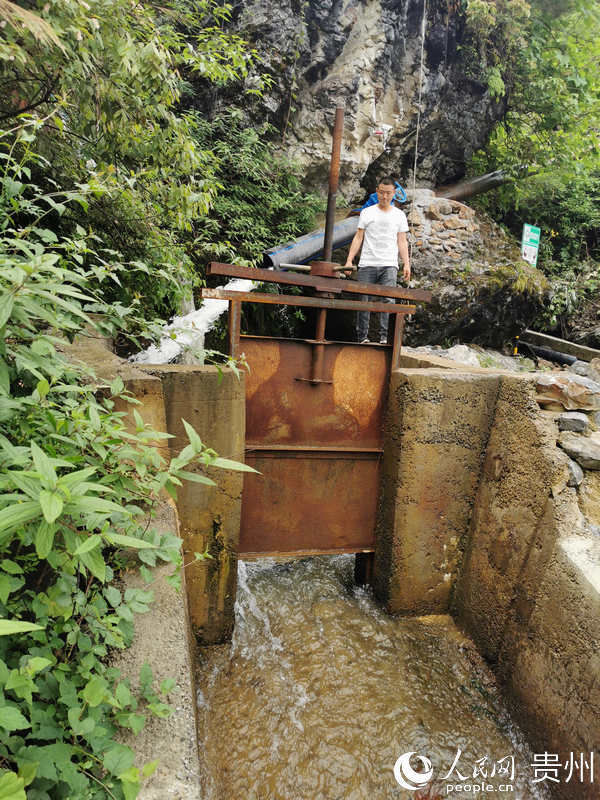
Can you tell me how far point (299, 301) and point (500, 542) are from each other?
A: 6.75ft

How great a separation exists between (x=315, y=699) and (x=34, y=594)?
206 cm

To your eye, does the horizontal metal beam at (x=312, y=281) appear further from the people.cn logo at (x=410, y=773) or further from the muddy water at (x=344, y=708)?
the people.cn logo at (x=410, y=773)

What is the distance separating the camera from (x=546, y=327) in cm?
991

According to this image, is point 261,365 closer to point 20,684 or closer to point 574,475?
point 574,475

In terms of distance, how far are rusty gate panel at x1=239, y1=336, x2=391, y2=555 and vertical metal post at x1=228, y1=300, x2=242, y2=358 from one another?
178 millimetres

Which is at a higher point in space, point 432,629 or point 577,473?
point 577,473

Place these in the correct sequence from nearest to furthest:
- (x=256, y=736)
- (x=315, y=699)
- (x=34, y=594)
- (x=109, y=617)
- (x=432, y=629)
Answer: (x=34, y=594)
(x=109, y=617)
(x=256, y=736)
(x=315, y=699)
(x=432, y=629)

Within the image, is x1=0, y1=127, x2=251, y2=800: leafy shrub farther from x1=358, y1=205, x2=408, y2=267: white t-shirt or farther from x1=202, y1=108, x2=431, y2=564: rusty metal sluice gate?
x1=358, y1=205, x2=408, y2=267: white t-shirt

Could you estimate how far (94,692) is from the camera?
1141 millimetres

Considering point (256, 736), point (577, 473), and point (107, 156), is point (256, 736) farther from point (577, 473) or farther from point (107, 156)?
point (107, 156)

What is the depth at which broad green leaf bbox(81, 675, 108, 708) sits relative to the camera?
1.12m

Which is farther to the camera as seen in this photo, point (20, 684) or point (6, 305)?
point (6, 305)

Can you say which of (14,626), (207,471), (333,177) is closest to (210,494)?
(207,471)

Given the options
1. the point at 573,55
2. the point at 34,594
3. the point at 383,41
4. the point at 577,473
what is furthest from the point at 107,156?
the point at 573,55
